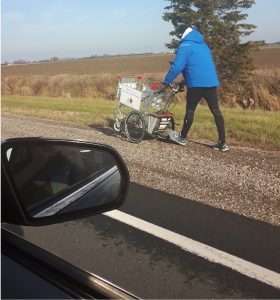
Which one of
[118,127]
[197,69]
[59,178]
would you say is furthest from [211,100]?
[59,178]

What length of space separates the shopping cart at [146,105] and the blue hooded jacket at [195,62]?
50cm

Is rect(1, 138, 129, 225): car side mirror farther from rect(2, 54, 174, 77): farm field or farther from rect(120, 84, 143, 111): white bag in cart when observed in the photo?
rect(2, 54, 174, 77): farm field

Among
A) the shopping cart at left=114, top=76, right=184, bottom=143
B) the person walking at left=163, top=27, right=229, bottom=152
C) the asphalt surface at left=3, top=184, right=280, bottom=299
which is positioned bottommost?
the asphalt surface at left=3, top=184, right=280, bottom=299

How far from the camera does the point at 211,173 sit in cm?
654

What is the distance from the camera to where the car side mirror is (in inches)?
56.4

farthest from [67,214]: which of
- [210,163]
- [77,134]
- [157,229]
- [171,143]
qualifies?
[77,134]

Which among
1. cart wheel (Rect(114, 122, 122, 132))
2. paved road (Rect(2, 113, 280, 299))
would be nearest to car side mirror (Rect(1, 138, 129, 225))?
paved road (Rect(2, 113, 280, 299))

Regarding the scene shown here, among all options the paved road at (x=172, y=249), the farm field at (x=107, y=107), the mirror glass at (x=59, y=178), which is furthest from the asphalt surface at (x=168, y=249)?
the farm field at (x=107, y=107)

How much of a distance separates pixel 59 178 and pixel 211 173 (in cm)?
468

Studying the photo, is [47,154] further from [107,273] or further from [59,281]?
[107,273]

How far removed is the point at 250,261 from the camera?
366cm

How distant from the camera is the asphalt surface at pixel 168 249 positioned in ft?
10.6

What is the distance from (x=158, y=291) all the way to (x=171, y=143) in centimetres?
580

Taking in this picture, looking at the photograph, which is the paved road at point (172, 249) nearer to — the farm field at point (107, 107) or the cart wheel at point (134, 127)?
the cart wheel at point (134, 127)
